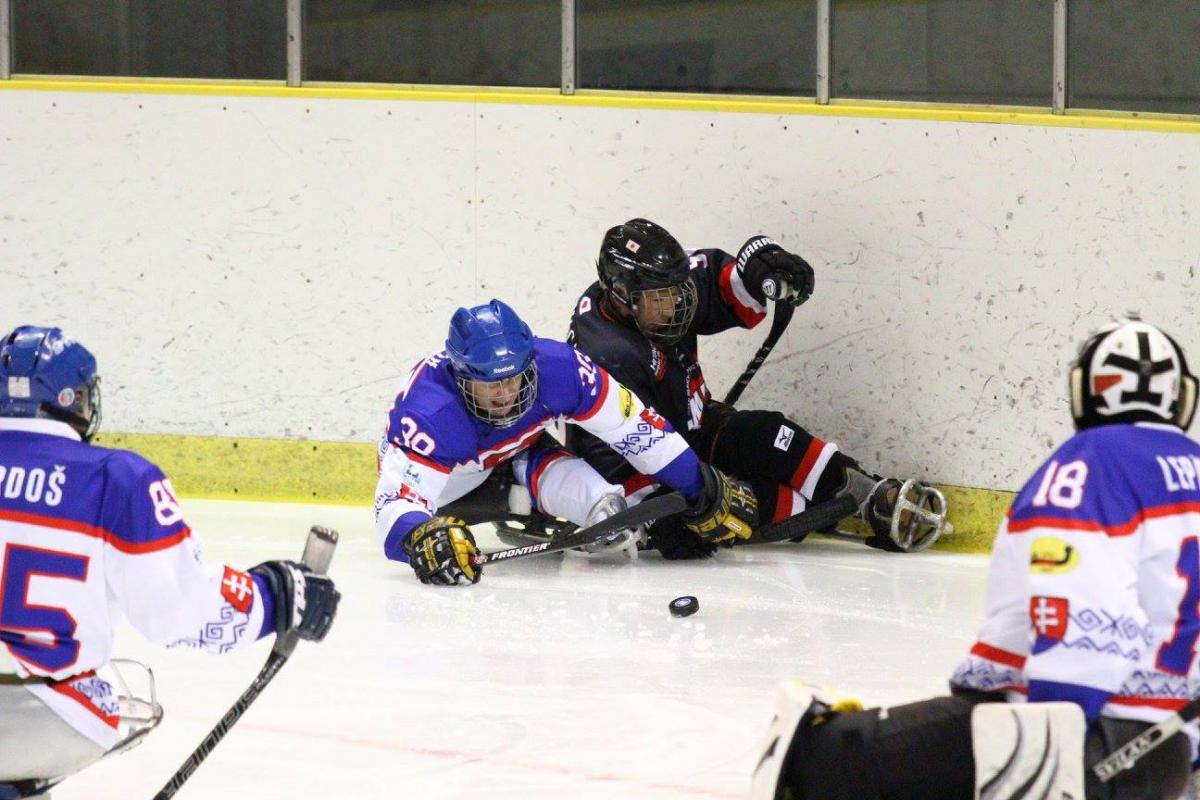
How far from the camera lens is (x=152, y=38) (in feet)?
20.5

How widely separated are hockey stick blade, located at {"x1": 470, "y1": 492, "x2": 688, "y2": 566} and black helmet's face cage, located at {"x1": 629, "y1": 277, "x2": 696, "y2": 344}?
0.55 metres

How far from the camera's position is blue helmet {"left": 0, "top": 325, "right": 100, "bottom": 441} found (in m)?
2.55

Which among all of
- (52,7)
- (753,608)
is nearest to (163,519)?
(753,608)

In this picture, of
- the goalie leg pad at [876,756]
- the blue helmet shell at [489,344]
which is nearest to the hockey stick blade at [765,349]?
the blue helmet shell at [489,344]

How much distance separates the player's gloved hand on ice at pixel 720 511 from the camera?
514cm

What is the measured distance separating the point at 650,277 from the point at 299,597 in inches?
103

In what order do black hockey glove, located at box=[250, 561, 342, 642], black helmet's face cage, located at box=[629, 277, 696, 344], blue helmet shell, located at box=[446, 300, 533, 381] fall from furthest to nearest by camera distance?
black helmet's face cage, located at box=[629, 277, 696, 344]
blue helmet shell, located at box=[446, 300, 533, 381]
black hockey glove, located at box=[250, 561, 342, 642]

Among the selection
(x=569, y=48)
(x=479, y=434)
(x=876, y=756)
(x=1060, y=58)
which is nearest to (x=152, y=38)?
(x=569, y=48)

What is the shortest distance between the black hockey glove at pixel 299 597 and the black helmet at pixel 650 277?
256 centimetres

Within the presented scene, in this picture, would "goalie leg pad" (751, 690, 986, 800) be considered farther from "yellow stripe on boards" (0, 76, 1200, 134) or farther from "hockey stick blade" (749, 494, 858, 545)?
"yellow stripe on boards" (0, 76, 1200, 134)

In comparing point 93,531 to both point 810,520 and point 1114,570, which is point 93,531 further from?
point 810,520

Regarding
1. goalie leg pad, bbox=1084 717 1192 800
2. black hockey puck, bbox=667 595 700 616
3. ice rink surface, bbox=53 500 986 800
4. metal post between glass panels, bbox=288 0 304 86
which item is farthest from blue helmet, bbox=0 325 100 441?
metal post between glass panels, bbox=288 0 304 86

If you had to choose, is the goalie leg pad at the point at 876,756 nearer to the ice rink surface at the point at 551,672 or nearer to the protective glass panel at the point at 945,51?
the ice rink surface at the point at 551,672

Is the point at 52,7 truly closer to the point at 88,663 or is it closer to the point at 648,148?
the point at 648,148
